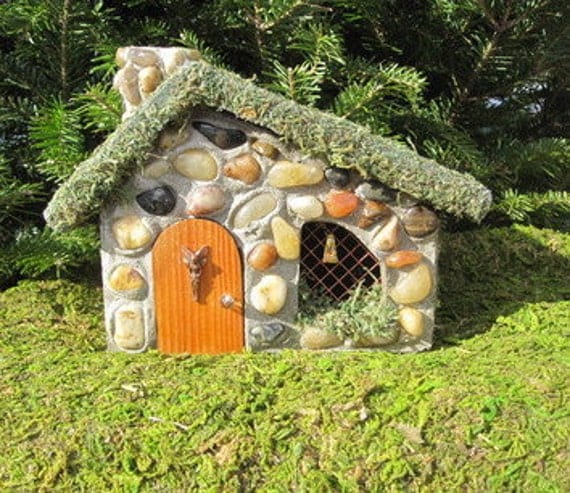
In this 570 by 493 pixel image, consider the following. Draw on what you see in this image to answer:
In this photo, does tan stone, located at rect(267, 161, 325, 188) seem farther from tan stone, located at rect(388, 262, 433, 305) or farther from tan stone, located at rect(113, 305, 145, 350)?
tan stone, located at rect(113, 305, 145, 350)

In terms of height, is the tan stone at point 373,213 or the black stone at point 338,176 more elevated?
the black stone at point 338,176

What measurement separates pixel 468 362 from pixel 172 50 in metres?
0.96

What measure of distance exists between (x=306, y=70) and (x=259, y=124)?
44 cm

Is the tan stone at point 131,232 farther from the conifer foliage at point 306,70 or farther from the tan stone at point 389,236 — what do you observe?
the tan stone at point 389,236

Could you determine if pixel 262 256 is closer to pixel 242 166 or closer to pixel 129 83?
pixel 242 166

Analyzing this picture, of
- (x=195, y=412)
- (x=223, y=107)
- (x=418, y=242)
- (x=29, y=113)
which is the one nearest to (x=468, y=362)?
(x=418, y=242)

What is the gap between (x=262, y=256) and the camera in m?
1.65

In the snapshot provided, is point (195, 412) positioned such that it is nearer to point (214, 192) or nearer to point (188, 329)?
point (188, 329)

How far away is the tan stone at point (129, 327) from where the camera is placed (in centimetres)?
167

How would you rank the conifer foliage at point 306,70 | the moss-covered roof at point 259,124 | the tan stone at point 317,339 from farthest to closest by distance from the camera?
the conifer foliage at point 306,70
the tan stone at point 317,339
the moss-covered roof at point 259,124

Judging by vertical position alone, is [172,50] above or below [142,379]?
above

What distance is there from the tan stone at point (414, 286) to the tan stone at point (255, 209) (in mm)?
348

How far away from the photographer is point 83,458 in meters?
1.33

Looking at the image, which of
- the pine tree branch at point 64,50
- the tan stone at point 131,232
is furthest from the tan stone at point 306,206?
the pine tree branch at point 64,50
